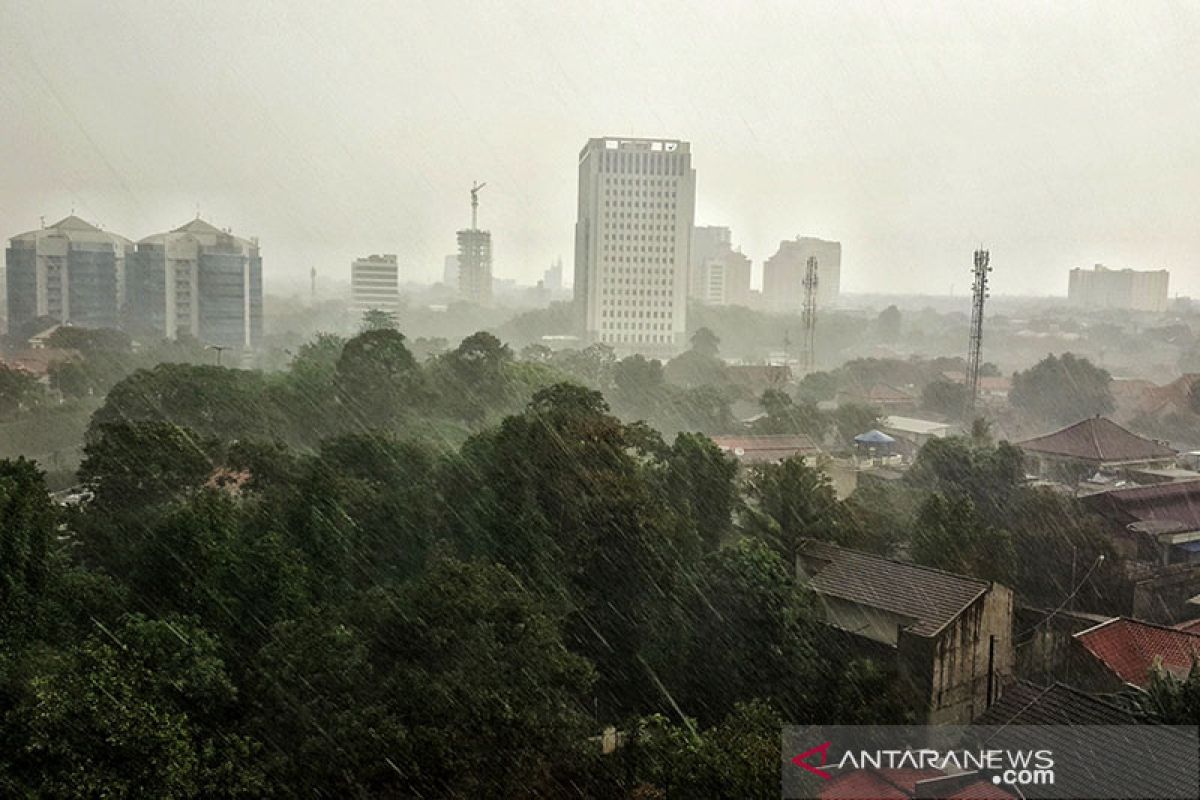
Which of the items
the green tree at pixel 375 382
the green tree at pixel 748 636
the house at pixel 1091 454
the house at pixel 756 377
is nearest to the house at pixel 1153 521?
the house at pixel 1091 454

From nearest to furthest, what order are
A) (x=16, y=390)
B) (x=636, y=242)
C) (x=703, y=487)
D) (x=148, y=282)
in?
(x=703, y=487)
(x=16, y=390)
(x=148, y=282)
(x=636, y=242)

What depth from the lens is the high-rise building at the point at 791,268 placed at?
58844 mm

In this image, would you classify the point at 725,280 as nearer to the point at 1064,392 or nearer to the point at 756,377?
the point at 756,377

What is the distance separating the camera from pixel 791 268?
59.1 m

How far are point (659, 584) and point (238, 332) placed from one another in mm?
26469

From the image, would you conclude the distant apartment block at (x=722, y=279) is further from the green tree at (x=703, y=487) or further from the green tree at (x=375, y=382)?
the green tree at (x=703, y=487)

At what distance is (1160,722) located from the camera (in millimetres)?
4121

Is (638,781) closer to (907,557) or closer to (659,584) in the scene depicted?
(659,584)

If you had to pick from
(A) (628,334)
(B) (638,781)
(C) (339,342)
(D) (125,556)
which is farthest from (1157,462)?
(A) (628,334)

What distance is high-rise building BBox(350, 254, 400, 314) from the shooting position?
4416 centimetres

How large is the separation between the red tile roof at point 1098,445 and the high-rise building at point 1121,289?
150 feet

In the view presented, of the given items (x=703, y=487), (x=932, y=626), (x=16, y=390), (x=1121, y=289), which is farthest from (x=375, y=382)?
(x=1121, y=289)

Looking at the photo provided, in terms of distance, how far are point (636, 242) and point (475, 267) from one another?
19.4 metres

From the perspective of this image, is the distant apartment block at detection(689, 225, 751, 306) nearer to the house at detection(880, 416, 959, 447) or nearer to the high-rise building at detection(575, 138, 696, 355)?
the high-rise building at detection(575, 138, 696, 355)
